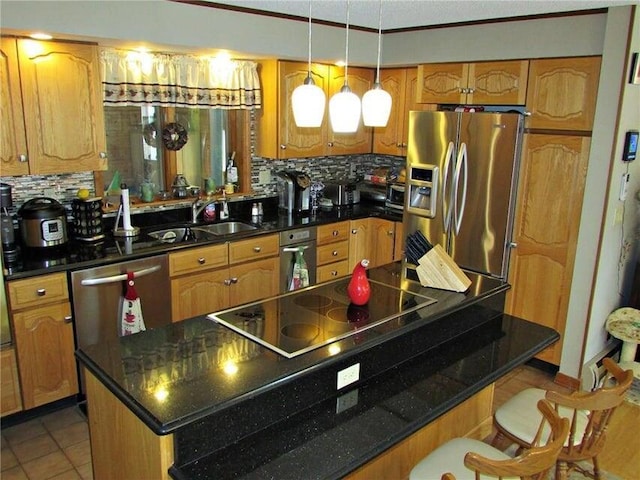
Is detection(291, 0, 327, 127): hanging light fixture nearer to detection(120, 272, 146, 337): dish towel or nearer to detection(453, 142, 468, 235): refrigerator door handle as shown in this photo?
detection(120, 272, 146, 337): dish towel

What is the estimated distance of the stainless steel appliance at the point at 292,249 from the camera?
4.12m

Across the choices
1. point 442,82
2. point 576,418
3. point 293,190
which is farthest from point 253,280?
point 576,418

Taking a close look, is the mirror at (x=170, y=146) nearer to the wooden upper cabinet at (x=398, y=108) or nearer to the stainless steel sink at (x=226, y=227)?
the stainless steel sink at (x=226, y=227)

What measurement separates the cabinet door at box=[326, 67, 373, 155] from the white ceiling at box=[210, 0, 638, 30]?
0.72 metres

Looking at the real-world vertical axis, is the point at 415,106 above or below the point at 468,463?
above

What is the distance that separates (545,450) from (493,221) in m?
2.39

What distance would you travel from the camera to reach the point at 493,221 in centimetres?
385

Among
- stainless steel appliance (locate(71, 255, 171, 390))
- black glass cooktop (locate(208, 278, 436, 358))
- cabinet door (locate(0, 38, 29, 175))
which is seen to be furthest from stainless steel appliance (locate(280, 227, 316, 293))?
cabinet door (locate(0, 38, 29, 175))

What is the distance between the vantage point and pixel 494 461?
63.2 inches

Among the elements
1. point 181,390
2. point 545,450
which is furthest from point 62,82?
point 545,450

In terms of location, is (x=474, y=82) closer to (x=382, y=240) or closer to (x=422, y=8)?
(x=422, y=8)

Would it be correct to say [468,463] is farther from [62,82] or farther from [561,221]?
[62,82]

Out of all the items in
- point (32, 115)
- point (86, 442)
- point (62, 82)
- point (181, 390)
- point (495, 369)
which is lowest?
point (86, 442)

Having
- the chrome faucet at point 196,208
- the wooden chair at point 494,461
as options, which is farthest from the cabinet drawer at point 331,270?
the wooden chair at point 494,461
